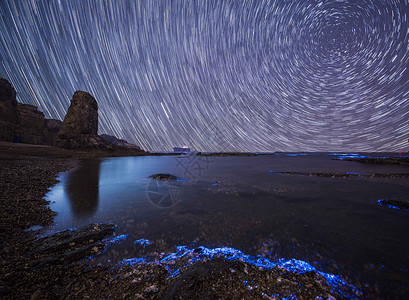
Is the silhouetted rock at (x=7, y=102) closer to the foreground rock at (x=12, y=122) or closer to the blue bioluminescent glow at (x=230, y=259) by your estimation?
the foreground rock at (x=12, y=122)

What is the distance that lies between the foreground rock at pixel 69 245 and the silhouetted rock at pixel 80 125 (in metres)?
75.9

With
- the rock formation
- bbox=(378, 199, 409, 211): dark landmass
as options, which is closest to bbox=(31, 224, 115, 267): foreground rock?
bbox=(378, 199, 409, 211): dark landmass

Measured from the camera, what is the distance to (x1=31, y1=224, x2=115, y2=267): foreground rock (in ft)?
9.58

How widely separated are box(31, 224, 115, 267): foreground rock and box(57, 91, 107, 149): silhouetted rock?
7590 centimetres

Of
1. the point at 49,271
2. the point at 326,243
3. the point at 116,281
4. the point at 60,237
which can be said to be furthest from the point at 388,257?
the point at 60,237

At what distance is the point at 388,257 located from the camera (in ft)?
11.0

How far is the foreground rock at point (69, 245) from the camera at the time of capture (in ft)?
9.58

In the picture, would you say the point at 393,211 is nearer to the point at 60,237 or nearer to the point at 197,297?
the point at 197,297

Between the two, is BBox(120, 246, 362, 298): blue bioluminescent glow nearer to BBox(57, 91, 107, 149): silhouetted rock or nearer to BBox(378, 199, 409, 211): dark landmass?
BBox(378, 199, 409, 211): dark landmass

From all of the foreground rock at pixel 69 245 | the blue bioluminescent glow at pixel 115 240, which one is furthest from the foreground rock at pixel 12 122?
the blue bioluminescent glow at pixel 115 240

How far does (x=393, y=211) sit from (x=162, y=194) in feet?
31.9

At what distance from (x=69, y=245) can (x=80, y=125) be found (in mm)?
83020

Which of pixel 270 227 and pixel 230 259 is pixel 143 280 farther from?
pixel 270 227

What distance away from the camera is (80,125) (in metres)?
68.0
